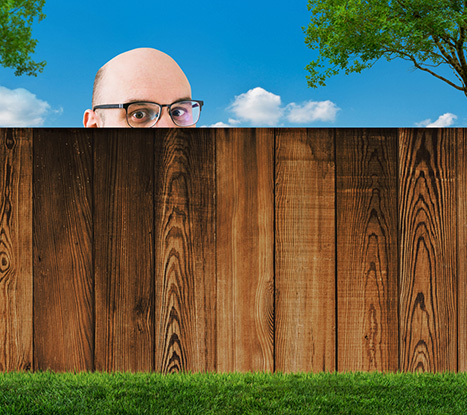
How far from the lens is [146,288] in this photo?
76.2 inches

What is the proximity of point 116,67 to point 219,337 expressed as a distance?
118 inches

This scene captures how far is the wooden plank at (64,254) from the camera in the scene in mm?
1953

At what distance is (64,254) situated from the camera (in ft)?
6.42

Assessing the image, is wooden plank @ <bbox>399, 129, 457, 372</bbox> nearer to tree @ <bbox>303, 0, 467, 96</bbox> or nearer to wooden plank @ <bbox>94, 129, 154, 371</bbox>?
wooden plank @ <bbox>94, 129, 154, 371</bbox>

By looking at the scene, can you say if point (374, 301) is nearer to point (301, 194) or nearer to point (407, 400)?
point (407, 400)

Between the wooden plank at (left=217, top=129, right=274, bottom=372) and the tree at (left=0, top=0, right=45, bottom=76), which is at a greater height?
the tree at (left=0, top=0, right=45, bottom=76)

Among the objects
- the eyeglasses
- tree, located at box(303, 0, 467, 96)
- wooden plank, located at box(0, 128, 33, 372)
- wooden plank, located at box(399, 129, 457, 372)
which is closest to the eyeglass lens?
the eyeglasses

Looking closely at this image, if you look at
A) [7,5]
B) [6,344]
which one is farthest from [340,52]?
[6,344]

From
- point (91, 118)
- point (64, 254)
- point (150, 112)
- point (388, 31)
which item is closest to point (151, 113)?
point (150, 112)

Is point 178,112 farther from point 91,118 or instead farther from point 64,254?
point 64,254

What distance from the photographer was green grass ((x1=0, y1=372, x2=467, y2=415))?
165cm

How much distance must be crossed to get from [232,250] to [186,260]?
22 cm

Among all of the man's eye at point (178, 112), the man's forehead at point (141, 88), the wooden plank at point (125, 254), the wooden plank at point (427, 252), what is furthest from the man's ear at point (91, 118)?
the wooden plank at point (427, 252)

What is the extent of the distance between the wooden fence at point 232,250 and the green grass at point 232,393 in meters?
0.07
